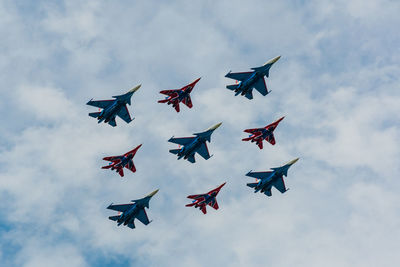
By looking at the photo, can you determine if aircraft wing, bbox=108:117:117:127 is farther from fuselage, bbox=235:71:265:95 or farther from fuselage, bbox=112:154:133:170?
fuselage, bbox=235:71:265:95

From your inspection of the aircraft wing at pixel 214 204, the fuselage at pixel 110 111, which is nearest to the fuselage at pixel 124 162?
the fuselage at pixel 110 111

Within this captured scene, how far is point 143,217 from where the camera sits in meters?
139

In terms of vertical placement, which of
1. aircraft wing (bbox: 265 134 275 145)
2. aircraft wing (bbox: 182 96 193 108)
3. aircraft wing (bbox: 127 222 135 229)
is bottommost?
aircraft wing (bbox: 127 222 135 229)

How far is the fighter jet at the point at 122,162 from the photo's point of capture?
136375 mm

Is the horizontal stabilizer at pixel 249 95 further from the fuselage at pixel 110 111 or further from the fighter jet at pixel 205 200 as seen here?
the fuselage at pixel 110 111

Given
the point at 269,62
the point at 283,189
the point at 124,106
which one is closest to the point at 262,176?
the point at 283,189

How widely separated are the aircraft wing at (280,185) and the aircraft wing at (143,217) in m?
32.3

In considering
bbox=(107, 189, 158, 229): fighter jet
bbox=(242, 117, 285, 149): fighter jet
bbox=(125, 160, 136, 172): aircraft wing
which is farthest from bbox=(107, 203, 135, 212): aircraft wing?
bbox=(242, 117, 285, 149): fighter jet

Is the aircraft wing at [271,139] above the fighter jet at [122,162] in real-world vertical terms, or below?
below

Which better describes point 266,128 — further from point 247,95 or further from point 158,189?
point 158,189

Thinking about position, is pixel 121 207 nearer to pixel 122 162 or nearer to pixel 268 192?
pixel 122 162

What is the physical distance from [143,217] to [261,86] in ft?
140

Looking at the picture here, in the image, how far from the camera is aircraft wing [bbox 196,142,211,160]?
5443 inches

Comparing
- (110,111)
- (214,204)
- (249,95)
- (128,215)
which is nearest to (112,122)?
(110,111)
